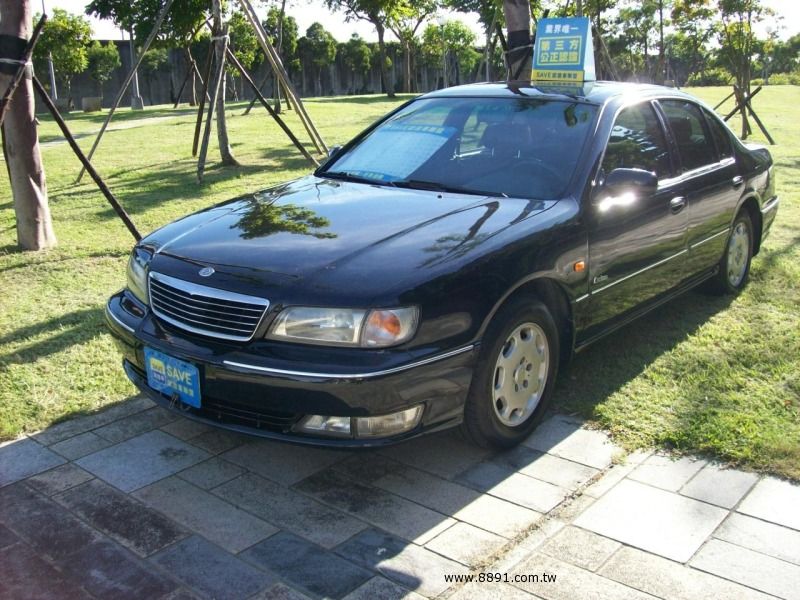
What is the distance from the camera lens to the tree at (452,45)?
41.6 meters

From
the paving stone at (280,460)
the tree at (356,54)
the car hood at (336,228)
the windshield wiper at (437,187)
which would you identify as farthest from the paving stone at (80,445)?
the tree at (356,54)

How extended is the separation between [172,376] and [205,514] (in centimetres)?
58

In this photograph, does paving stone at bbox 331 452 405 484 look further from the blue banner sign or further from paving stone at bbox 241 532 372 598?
the blue banner sign

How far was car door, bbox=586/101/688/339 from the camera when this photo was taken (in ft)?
13.1

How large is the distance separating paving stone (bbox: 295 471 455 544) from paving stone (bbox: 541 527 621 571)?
41 cm

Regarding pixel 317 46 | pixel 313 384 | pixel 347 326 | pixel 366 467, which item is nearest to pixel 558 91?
pixel 347 326

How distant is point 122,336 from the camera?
3635 millimetres

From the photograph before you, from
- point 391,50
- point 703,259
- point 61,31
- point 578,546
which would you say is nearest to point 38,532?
point 578,546

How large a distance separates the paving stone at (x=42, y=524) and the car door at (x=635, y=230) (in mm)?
2527

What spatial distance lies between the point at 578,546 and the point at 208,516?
1.43 metres

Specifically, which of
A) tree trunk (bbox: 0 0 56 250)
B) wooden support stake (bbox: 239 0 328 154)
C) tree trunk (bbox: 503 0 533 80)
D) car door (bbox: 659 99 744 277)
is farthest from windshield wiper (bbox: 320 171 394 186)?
wooden support stake (bbox: 239 0 328 154)

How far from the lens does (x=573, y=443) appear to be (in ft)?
12.2

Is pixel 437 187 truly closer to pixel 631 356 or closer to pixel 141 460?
pixel 631 356

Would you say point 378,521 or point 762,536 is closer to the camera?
point 762,536
